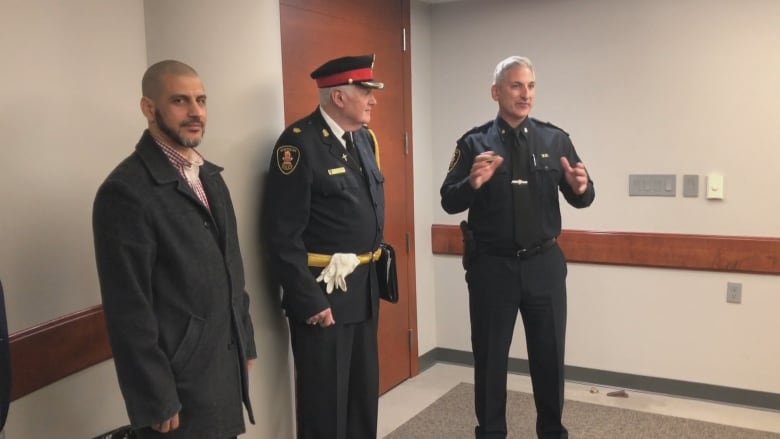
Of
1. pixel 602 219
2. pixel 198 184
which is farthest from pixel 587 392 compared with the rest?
pixel 198 184

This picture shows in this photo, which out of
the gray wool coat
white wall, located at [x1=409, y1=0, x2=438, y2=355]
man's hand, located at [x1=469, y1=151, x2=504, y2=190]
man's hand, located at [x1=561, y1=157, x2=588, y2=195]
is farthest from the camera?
white wall, located at [x1=409, y1=0, x2=438, y2=355]

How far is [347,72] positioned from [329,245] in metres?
0.62

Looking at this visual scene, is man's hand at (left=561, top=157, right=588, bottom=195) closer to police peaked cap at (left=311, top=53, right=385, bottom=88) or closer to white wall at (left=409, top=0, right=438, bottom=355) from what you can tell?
police peaked cap at (left=311, top=53, right=385, bottom=88)

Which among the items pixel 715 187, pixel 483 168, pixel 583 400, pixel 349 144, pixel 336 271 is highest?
pixel 349 144

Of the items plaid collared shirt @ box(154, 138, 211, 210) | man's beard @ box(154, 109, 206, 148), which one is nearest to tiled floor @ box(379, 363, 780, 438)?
plaid collared shirt @ box(154, 138, 211, 210)

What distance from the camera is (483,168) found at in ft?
8.23

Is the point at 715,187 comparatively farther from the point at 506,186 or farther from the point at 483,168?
the point at 483,168

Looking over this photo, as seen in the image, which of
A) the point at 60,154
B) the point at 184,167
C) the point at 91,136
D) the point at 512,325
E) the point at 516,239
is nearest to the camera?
the point at 184,167

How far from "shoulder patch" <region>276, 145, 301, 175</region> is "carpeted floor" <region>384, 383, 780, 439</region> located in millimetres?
1552

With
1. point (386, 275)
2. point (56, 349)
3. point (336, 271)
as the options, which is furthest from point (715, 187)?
point (56, 349)

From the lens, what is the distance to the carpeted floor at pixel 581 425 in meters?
3.09

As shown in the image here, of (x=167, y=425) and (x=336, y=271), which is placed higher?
(x=336, y=271)

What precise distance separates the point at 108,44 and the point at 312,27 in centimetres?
112

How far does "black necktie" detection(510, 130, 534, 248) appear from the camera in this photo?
263 centimetres
